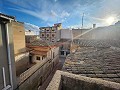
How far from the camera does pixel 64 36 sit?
31.9 metres

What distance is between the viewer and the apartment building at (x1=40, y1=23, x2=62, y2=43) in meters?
32.6

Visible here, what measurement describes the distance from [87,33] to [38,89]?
75.8 feet

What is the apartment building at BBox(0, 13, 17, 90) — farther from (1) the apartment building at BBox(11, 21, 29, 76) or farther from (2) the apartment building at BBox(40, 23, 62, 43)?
(2) the apartment building at BBox(40, 23, 62, 43)

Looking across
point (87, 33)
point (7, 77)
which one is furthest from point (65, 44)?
point (7, 77)

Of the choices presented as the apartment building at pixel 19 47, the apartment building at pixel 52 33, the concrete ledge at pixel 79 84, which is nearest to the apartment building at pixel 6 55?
the concrete ledge at pixel 79 84

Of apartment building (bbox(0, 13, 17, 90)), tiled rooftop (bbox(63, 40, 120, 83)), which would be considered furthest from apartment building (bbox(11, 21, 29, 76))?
tiled rooftop (bbox(63, 40, 120, 83))

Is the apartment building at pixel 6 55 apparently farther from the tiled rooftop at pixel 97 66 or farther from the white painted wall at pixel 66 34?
the white painted wall at pixel 66 34

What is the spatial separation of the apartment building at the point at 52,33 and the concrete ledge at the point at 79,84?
98.8ft

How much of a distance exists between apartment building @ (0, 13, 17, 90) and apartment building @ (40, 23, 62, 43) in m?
26.8

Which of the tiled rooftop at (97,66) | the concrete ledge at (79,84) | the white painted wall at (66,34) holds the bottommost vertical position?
the tiled rooftop at (97,66)

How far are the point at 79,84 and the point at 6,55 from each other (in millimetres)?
4898

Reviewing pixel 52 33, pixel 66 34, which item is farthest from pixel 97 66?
pixel 52 33

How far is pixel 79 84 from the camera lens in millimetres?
2021

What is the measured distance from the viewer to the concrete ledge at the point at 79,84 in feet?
5.94
